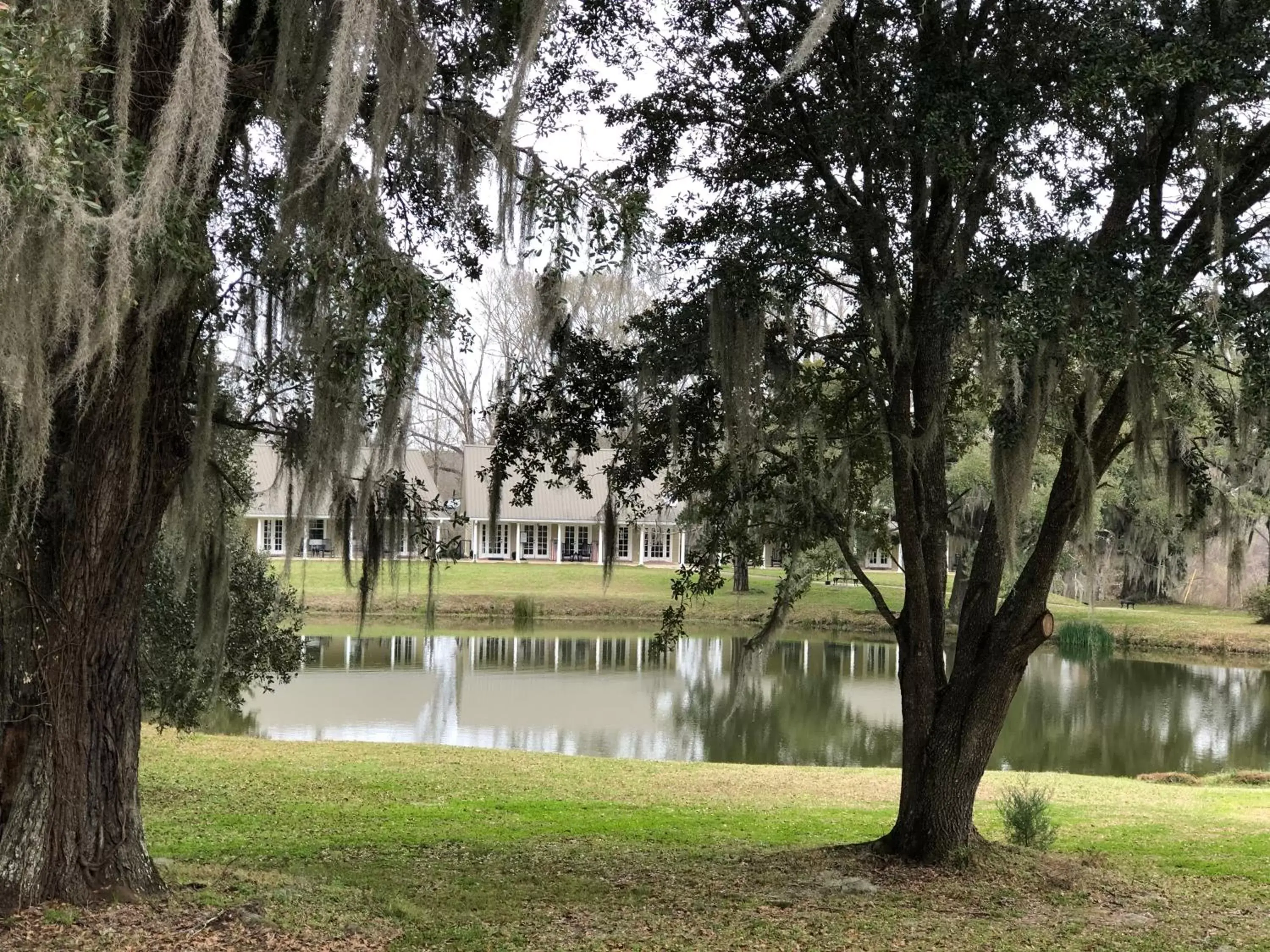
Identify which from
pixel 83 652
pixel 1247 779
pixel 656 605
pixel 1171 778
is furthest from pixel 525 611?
pixel 83 652

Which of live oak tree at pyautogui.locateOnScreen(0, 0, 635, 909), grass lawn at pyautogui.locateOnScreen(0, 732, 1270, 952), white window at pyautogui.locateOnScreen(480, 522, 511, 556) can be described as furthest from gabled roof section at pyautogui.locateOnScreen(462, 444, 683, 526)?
live oak tree at pyautogui.locateOnScreen(0, 0, 635, 909)

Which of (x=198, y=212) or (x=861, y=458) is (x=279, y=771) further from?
(x=198, y=212)

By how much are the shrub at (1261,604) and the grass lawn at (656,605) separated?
0.33 m

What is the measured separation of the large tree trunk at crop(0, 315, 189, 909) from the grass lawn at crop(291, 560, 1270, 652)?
21.6 m

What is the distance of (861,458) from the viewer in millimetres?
7934

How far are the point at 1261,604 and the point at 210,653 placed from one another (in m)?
29.5

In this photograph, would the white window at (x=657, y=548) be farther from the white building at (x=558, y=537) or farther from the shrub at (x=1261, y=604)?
the shrub at (x=1261, y=604)

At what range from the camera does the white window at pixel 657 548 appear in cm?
4094

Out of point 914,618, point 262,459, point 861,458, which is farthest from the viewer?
point 262,459

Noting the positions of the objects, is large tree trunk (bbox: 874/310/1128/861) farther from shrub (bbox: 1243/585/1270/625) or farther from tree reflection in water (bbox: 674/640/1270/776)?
shrub (bbox: 1243/585/1270/625)

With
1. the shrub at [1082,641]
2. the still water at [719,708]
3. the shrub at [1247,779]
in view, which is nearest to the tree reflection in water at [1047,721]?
the still water at [719,708]

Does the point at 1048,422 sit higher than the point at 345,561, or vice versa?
the point at 1048,422

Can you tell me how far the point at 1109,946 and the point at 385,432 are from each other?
4.13m

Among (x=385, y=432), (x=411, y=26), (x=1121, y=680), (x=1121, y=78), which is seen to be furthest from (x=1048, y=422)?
(x=1121, y=680)
